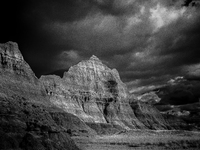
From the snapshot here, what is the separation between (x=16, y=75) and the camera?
177375 mm

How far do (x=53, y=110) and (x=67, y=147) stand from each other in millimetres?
100329

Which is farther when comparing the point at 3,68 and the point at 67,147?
the point at 3,68

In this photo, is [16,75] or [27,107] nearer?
[27,107]

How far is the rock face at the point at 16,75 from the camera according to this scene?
163 m

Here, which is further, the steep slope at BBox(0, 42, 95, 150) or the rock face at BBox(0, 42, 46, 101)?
the rock face at BBox(0, 42, 46, 101)

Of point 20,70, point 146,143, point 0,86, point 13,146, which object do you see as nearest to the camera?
point 13,146

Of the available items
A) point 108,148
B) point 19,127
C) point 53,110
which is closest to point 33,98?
point 53,110

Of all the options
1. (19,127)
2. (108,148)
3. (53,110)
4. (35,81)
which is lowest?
(108,148)

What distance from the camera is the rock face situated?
534 feet

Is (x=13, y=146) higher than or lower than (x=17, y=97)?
lower

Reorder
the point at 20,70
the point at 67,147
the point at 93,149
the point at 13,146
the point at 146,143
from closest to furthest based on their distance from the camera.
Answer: the point at 13,146, the point at 67,147, the point at 93,149, the point at 146,143, the point at 20,70

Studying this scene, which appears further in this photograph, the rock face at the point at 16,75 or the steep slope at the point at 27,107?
the rock face at the point at 16,75

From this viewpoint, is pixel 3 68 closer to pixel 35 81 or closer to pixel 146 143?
pixel 35 81

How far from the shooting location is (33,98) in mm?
170000
